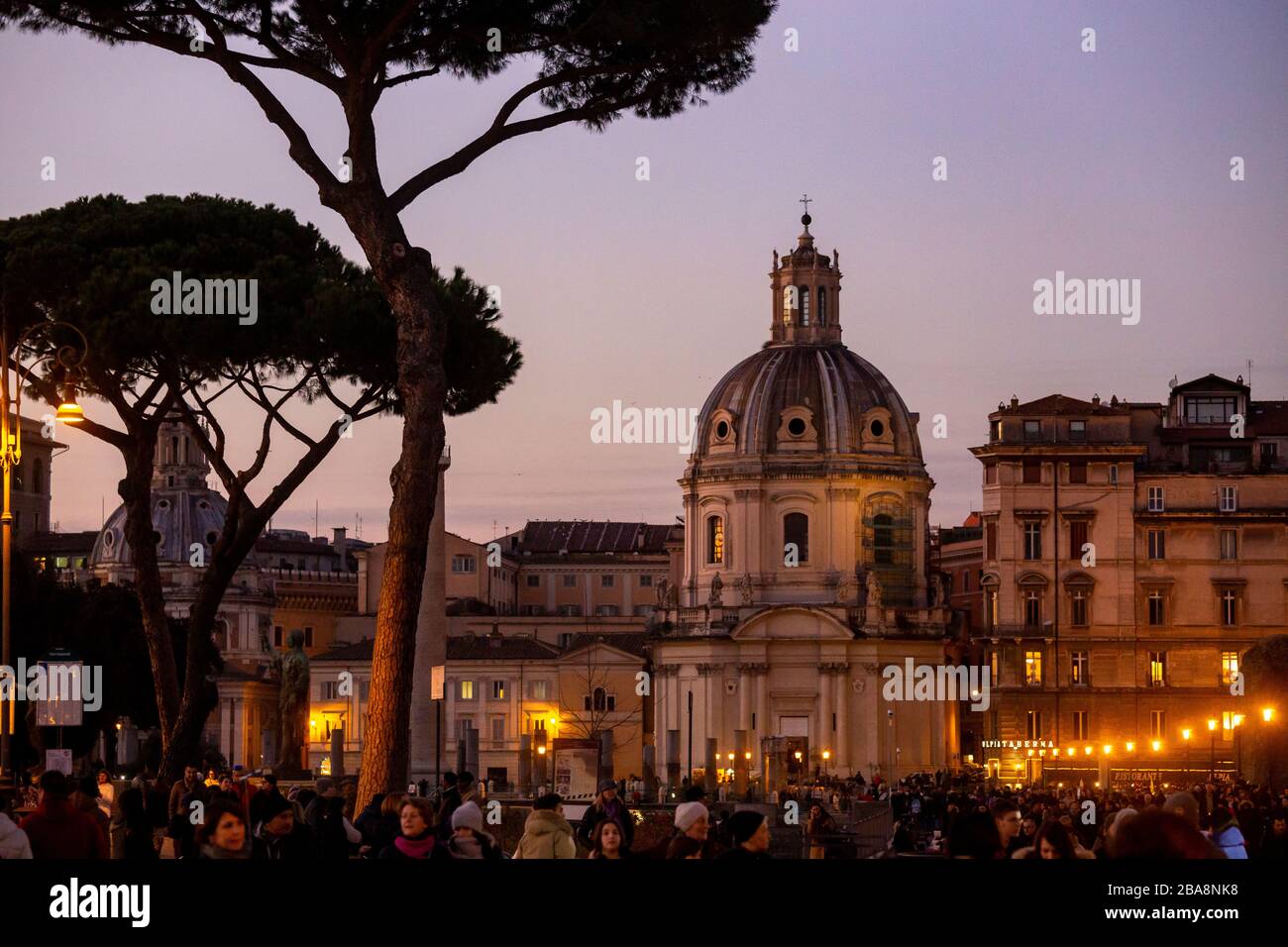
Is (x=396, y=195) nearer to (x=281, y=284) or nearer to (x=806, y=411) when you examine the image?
(x=281, y=284)

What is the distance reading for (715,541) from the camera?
290 feet

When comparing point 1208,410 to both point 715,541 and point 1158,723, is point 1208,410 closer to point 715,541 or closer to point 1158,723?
point 1158,723

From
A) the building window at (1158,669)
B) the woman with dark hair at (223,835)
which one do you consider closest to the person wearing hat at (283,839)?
the woman with dark hair at (223,835)

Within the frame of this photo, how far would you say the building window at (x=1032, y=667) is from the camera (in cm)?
7450

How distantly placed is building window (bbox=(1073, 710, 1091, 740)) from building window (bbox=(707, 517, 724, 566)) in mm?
17535

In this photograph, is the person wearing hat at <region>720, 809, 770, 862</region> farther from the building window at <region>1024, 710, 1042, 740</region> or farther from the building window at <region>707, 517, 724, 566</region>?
the building window at <region>707, 517, 724, 566</region>

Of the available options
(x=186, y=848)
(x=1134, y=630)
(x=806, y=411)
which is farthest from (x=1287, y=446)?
(x=186, y=848)

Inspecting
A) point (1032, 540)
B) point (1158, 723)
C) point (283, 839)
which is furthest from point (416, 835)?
point (1032, 540)

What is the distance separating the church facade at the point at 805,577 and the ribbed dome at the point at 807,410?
5 cm

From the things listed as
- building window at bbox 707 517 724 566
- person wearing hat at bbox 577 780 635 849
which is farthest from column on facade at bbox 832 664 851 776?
person wearing hat at bbox 577 780 635 849

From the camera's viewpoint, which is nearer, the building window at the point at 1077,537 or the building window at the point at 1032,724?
the building window at the point at 1032,724

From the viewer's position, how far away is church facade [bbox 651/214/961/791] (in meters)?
84.2

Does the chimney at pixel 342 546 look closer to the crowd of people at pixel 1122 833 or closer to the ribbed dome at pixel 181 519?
the ribbed dome at pixel 181 519
